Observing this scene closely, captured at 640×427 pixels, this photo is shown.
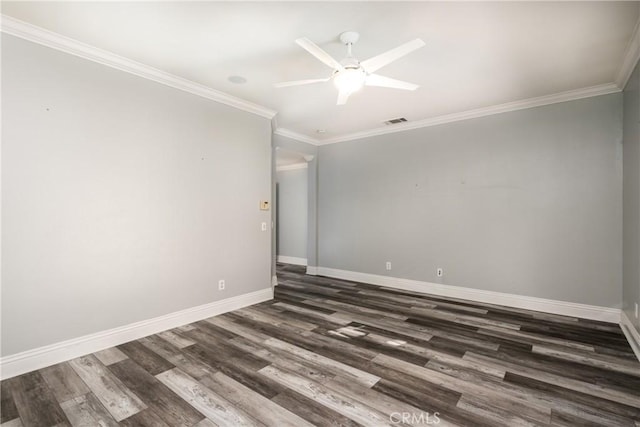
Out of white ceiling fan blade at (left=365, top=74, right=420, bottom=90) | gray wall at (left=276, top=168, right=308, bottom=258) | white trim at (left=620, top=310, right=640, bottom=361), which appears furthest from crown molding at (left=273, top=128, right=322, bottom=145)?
white trim at (left=620, top=310, right=640, bottom=361)

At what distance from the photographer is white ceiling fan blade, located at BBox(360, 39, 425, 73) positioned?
2.04 metres

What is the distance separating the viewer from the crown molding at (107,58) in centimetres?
238

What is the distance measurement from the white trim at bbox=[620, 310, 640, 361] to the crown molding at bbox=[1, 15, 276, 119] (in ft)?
16.0

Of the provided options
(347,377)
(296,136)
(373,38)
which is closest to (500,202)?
(373,38)

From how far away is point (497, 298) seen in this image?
4.21 metres

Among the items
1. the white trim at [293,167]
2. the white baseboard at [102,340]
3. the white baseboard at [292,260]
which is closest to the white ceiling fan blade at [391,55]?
the white baseboard at [102,340]

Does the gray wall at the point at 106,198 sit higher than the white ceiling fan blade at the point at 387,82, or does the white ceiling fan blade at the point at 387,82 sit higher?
the white ceiling fan blade at the point at 387,82

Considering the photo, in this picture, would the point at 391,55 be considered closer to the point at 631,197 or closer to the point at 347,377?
the point at 347,377

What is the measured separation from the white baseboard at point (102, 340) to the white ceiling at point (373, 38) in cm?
266

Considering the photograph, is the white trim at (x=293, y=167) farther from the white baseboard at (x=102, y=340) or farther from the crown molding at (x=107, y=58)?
the white baseboard at (x=102, y=340)

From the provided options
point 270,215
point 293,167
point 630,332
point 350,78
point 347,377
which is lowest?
point 347,377

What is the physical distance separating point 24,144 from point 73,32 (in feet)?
3.33

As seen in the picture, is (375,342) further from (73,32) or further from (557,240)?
→ (73,32)

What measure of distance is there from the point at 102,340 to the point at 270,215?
8.08ft
